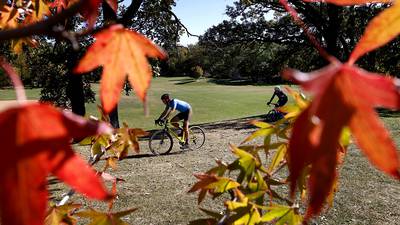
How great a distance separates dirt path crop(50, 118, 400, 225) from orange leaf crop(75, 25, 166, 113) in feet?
12.7

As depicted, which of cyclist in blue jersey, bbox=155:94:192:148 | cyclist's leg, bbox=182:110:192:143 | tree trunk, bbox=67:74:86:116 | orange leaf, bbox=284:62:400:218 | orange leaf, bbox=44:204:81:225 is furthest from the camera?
tree trunk, bbox=67:74:86:116

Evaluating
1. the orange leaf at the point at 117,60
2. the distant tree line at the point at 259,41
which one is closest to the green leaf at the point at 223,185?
the orange leaf at the point at 117,60

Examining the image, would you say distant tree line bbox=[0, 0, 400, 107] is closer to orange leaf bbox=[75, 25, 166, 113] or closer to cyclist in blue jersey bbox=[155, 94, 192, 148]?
cyclist in blue jersey bbox=[155, 94, 192, 148]

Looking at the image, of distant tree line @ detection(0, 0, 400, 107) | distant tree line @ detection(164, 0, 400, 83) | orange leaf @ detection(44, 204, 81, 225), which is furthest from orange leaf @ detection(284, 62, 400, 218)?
distant tree line @ detection(164, 0, 400, 83)

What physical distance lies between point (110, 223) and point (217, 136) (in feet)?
30.7

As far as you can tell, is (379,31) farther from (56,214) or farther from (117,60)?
(56,214)

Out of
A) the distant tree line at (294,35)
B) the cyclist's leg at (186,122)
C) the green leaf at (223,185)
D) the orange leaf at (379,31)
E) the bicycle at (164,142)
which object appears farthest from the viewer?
the distant tree line at (294,35)

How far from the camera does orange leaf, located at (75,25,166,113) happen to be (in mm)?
500

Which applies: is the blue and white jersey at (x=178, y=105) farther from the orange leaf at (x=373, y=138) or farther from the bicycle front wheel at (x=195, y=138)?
the orange leaf at (x=373, y=138)

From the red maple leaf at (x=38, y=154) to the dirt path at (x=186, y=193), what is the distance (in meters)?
4.00

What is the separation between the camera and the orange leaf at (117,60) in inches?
19.7

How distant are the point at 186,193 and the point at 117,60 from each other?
4286mm

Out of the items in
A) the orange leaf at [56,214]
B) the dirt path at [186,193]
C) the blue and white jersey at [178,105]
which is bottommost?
the dirt path at [186,193]

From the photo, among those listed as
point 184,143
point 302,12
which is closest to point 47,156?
point 184,143
